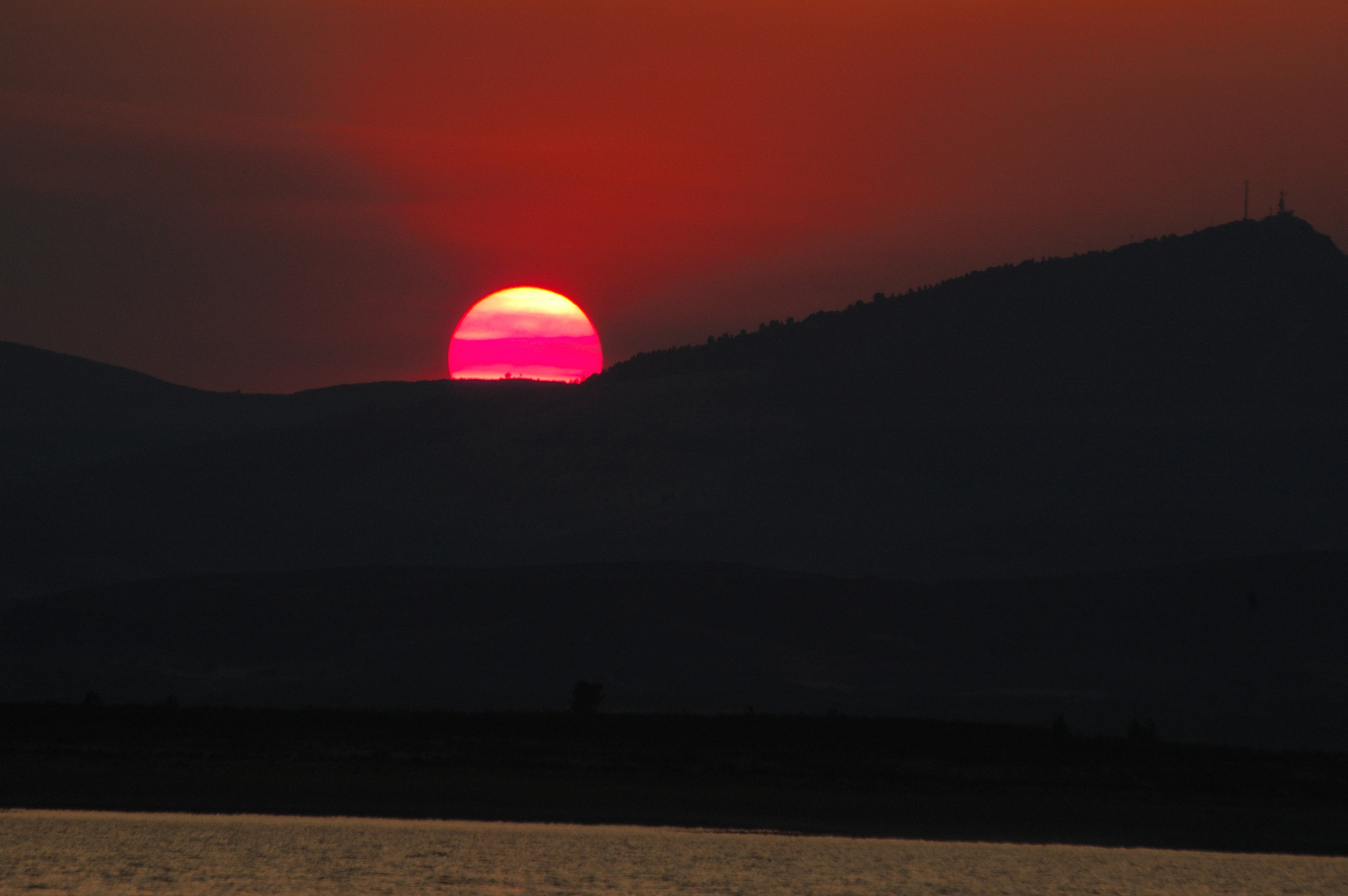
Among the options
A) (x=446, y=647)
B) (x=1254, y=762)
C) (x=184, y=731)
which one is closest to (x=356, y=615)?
(x=446, y=647)

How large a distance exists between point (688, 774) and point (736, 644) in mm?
54852

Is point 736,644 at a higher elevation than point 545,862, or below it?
higher

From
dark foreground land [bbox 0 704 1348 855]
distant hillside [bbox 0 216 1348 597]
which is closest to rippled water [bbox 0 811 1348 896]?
dark foreground land [bbox 0 704 1348 855]

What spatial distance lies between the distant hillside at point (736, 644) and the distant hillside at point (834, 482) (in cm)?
3397

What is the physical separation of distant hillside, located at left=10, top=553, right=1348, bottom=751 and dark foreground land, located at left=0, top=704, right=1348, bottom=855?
34660 millimetres

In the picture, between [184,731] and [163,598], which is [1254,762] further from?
[163,598]

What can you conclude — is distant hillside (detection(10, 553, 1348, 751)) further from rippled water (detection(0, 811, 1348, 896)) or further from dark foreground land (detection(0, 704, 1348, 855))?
rippled water (detection(0, 811, 1348, 896))

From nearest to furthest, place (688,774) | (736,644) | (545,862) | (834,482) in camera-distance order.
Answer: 1. (545,862)
2. (688,774)
3. (736,644)
4. (834,482)

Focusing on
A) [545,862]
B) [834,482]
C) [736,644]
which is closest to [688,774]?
[545,862]

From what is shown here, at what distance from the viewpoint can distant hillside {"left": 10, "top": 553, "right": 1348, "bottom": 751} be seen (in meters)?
83.1

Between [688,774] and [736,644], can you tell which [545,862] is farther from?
[736,644]

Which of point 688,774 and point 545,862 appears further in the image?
point 688,774

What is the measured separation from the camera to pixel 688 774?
39.5 m

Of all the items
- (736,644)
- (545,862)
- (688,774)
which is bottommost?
(545,862)
